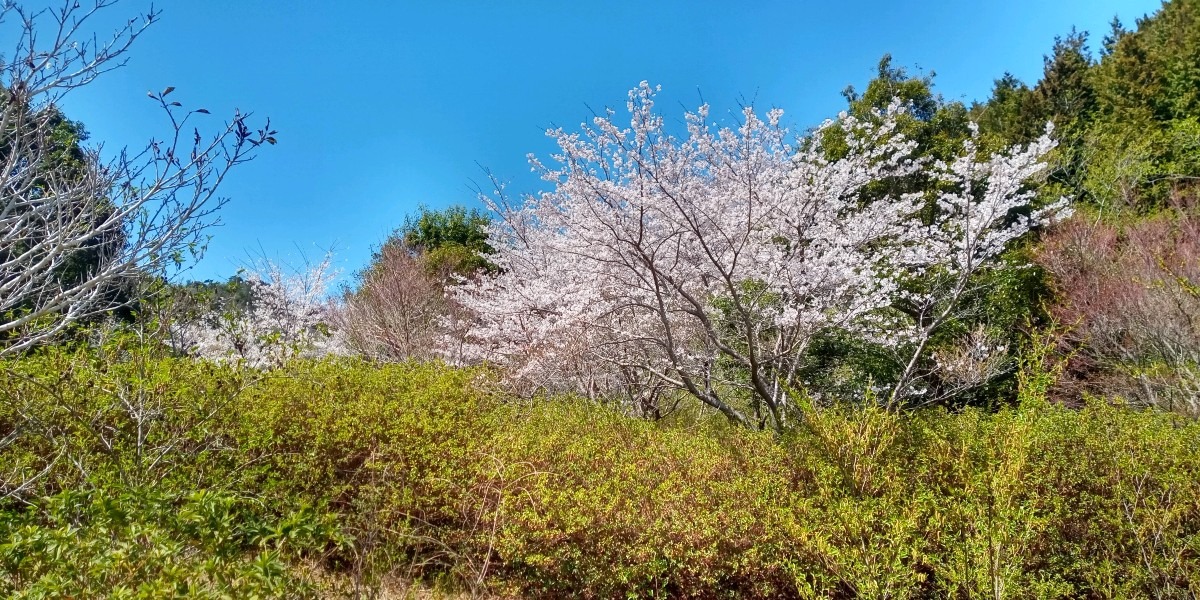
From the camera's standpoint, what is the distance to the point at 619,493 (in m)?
3.61

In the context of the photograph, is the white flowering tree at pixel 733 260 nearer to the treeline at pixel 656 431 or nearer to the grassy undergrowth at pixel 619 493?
the treeline at pixel 656 431

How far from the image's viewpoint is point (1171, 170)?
13.5 meters

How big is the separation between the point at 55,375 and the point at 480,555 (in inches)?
135

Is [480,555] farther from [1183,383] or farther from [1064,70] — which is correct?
[1064,70]

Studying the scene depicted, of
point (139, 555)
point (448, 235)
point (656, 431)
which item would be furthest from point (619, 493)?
point (448, 235)

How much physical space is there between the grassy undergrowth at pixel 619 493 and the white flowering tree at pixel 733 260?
4.78 ft

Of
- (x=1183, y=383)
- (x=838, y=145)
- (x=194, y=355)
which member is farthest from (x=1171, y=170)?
(x=194, y=355)

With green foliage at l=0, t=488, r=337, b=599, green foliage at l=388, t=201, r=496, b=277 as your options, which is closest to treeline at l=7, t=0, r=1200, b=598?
green foliage at l=0, t=488, r=337, b=599

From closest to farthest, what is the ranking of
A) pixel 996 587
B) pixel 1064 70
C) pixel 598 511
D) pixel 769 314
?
pixel 996 587 < pixel 598 511 < pixel 769 314 < pixel 1064 70

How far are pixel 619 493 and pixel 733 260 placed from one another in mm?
2684

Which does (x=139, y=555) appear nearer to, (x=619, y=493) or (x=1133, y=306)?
(x=619, y=493)

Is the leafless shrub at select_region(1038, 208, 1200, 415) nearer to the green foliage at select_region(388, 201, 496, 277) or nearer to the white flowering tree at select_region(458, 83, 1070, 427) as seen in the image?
the white flowering tree at select_region(458, 83, 1070, 427)

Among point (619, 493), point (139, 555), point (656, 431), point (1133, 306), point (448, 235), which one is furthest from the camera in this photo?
point (448, 235)

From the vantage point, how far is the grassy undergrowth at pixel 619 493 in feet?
9.86
